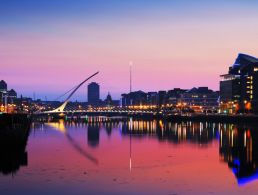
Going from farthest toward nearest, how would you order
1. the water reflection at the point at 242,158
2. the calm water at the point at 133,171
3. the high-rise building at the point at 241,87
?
the high-rise building at the point at 241,87 → the water reflection at the point at 242,158 → the calm water at the point at 133,171

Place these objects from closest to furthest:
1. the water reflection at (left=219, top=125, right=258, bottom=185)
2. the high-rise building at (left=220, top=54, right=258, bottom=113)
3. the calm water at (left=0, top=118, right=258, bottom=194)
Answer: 1. the calm water at (left=0, top=118, right=258, bottom=194)
2. the water reflection at (left=219, top=125, right=258, bottom=185)
3. the high-rise building at (left=220, top=54, right=258, bottom=113)

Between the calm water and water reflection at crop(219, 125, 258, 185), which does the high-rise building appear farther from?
the calm water

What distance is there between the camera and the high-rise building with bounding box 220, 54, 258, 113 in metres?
114

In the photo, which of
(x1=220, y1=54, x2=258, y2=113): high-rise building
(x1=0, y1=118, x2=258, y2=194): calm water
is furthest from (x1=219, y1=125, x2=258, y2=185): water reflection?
(x1=220, y1=54, x2=258, y2=113): high-rise building

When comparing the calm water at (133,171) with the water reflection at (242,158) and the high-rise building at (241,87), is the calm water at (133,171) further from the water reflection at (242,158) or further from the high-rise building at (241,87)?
the high-rise building at (241,87)

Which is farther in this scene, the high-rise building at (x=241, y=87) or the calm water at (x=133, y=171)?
the high-rise building at (x=241, y=87)

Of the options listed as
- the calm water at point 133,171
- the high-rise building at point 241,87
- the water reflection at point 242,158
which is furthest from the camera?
the high-rise building at point 241,87

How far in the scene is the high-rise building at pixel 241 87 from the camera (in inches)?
4481

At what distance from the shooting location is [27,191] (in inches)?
848

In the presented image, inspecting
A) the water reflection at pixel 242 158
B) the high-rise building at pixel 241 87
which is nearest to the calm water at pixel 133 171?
the water reflection at pixel 242 158

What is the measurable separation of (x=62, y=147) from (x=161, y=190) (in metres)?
22.5

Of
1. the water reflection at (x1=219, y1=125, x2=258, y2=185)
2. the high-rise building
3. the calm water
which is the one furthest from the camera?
the high-rise building

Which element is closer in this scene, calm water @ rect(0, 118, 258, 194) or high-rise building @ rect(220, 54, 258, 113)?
calm water @ rect(0, 118, 258, 194)

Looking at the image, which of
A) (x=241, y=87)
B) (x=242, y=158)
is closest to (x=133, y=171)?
(x=242, y=158)
